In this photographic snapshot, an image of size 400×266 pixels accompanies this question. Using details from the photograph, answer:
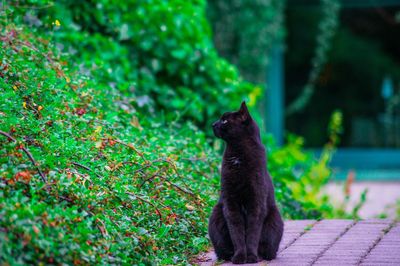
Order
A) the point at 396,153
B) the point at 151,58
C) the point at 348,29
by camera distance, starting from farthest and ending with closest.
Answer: the point at 348,29 < the point at 396,153 < the point at 151,58

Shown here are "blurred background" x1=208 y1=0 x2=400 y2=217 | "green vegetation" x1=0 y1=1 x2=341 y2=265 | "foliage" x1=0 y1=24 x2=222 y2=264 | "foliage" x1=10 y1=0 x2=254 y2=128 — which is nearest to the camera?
"foliage" x1=0 y1=24 x2=222 y2=264

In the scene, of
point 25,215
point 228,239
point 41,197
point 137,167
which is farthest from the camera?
point 137,167

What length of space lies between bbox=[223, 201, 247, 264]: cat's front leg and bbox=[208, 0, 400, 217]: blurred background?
943cm

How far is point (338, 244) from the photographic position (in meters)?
5.30

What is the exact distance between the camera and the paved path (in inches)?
186

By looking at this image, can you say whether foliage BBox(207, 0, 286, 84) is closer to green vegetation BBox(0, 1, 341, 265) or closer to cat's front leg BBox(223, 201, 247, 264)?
green vegetation BBox(0, 1, 341, 265)

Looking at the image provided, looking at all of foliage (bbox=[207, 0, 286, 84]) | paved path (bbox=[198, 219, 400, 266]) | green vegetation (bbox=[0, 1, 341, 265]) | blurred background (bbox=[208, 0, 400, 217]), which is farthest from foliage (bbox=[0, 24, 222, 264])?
blurred background (bbox=[208, 0, 400, 217])

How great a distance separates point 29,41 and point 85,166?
245 cm

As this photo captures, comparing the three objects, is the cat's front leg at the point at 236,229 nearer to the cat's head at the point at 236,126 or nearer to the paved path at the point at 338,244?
the paved path at the point at 338,244

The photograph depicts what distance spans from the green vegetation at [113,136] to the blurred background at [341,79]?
512cm

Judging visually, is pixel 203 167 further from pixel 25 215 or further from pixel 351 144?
pixel 351 144

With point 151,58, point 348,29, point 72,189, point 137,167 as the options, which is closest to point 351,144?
point 348,29

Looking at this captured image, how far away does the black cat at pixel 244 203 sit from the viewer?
473cm

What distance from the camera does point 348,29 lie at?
1688cm
